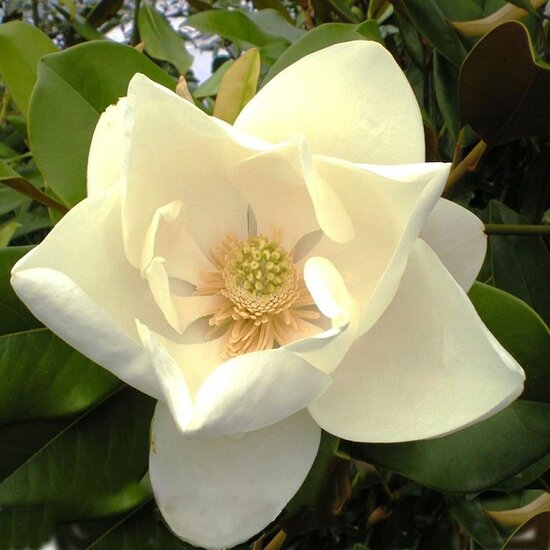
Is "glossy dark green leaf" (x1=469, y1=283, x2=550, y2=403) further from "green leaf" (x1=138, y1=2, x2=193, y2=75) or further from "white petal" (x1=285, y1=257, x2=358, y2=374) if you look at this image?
"green leaf" (x1=138, y1=2, x2=193, y2=75)

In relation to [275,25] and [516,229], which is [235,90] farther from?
[275,25]

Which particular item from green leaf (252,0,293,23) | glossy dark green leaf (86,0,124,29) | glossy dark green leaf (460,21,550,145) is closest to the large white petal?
glossy dark green leaf (460,21,550,145)

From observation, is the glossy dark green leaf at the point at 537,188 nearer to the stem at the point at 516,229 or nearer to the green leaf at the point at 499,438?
the stem at the point at 516,229

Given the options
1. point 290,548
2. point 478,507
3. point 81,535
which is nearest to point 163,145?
point 81,535

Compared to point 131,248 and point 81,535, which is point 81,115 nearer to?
point 131,248

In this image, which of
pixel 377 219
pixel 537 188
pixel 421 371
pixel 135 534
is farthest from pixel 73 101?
pixel 537 188

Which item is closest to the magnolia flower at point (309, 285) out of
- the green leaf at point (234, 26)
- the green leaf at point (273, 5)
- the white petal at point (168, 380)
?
the white petal at point (168, 380)
